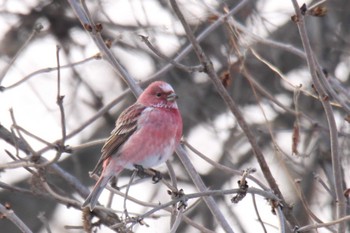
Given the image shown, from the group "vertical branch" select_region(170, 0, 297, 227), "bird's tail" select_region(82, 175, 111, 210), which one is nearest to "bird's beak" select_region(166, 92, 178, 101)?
"bird's tail" select_region(82, 175, 111, 210)

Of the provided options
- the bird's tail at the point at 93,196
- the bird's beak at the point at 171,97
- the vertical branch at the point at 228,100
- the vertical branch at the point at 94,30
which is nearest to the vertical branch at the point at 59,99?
the vertical branch at the point at 94,30

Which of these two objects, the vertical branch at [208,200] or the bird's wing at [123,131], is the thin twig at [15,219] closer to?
the vertical branch at [208,200]

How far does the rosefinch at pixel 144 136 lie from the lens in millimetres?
6520

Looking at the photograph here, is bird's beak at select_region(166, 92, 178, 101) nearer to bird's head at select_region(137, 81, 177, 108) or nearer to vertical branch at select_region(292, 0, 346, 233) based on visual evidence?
bird's head at select_region(137, 81, 177, 108)

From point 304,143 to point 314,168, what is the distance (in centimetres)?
32

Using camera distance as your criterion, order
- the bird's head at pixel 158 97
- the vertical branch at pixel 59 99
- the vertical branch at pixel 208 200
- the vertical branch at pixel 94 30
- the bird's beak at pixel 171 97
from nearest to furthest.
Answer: the vertical branch at pixel 59 99 < the vertical branch at pixel 94 30 < the vertical branch at pixel 208 200 < the bird's beak at pixel 171 97 < the bird's head at pixel 158 97

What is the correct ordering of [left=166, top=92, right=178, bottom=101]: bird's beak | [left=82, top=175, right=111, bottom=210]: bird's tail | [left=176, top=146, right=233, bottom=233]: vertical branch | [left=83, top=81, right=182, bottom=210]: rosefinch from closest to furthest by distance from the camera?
[left=176, top=146, right=233, bottom=233]: vertical branch → [left=82, top=175, right=111, bottom=210]: bird's tail → [left=83, top=81, right=182, bottom=210]: rosefinch → [left=166, top=92, right=178, bottom=101]: bird's beak

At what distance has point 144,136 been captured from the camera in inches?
268

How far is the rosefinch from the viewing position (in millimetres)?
6520

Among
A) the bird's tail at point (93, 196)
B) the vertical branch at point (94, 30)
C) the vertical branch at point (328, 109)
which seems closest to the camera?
the vertical branch at point (328, 109)

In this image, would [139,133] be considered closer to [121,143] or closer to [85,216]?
[121,143]

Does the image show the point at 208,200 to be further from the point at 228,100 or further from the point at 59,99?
the point at 59,99

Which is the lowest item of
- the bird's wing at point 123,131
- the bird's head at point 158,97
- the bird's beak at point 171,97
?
the bird's wing at point 123,131

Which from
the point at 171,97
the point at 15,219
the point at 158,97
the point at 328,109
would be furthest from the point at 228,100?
the point at 158,97
